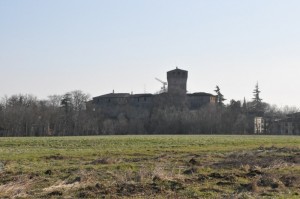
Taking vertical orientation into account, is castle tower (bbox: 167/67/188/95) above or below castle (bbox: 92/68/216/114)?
above

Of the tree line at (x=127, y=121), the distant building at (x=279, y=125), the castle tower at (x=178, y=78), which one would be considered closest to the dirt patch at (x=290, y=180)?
the tree line at (x=127, y=121)

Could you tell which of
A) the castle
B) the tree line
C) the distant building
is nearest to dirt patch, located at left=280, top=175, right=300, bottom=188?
the tree line

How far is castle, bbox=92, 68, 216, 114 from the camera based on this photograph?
462ft

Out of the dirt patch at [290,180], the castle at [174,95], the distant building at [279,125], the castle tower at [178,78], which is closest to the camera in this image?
the dirt patch at [290,180]

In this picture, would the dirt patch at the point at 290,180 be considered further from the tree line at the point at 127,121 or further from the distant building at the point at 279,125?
the distant building at the point at 279,125

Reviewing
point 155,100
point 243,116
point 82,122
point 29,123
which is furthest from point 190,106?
point 29,123

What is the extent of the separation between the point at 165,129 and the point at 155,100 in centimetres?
1920

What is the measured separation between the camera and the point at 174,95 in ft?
454

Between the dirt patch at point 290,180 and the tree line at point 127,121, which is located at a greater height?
the tree line at point 127,121

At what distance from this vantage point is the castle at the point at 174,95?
462 feet

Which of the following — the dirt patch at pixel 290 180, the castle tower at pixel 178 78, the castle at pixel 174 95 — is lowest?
the dirt patch at pixel 290 180

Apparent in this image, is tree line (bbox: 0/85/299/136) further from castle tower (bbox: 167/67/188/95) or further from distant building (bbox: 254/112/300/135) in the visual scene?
castle tower (bbox: 167/67/188/95)

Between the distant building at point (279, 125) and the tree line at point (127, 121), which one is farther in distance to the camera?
the distant building at point (279, 125)

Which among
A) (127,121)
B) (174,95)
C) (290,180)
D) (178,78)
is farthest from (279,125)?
(290,180)
